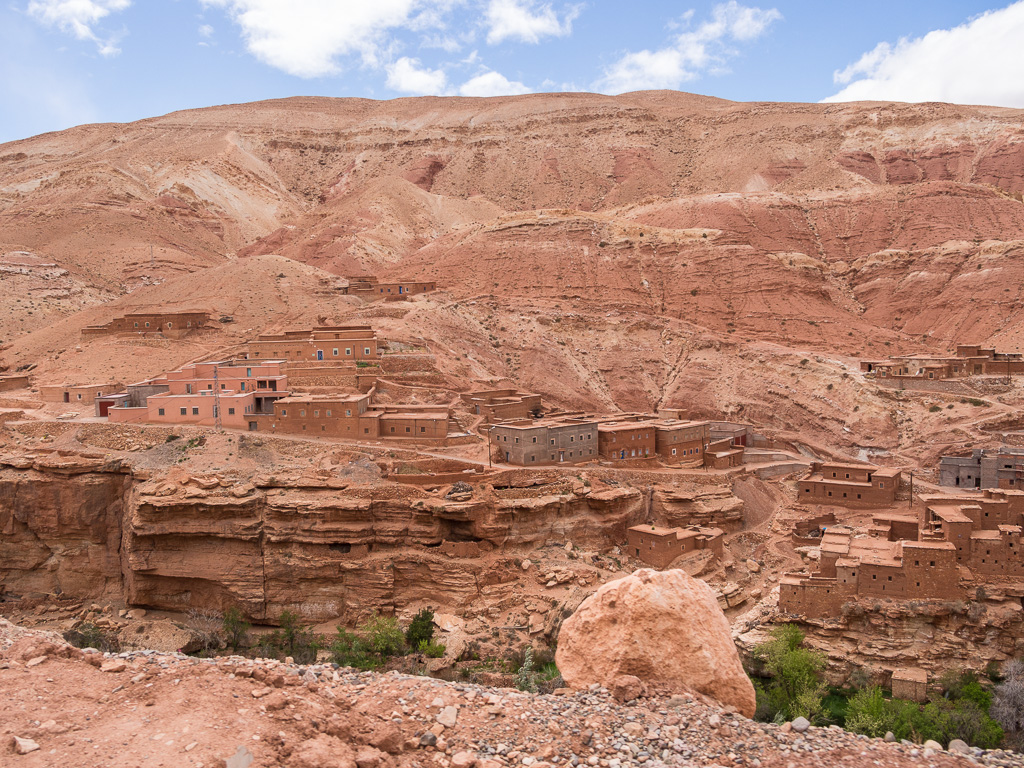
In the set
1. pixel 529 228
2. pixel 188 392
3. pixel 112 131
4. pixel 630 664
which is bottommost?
pixel 630 664

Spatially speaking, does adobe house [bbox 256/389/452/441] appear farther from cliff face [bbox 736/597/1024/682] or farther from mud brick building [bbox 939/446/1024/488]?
mud brick building [bbox 939/446/1024/488]

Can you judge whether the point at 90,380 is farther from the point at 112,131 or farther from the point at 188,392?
the point at 112,131

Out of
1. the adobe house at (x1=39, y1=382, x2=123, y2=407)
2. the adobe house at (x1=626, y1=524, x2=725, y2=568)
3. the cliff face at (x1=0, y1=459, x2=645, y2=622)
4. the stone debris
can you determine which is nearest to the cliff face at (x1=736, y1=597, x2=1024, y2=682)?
the adobe house at (x1=626, y1=524, x2=725, y2=568)

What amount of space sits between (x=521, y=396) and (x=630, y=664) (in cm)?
2948

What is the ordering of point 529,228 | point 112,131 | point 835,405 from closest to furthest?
1. point 835,405
2. point 529,228
3. point 112,131

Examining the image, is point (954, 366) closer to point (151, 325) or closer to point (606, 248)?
point (606, 248)

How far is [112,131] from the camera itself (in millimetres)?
113750

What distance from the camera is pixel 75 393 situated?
39.1 metres

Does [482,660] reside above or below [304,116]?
below

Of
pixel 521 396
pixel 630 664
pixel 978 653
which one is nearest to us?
pixel 630 664

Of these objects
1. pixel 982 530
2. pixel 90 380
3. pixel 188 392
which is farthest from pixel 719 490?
pixel 90 380

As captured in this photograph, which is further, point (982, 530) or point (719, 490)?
point (719, 490)

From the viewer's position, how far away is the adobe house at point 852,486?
34188 millimetres

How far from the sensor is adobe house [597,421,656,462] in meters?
34.5
